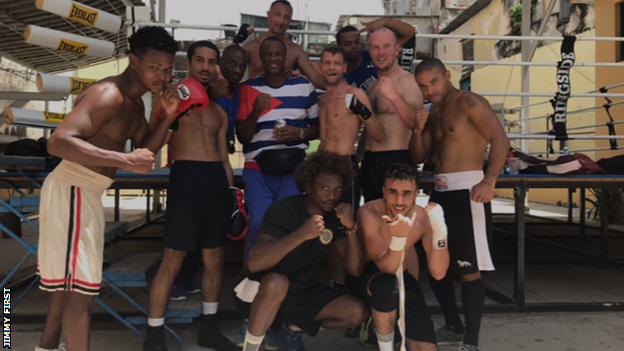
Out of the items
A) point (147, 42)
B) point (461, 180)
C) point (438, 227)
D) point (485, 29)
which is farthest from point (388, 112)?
point (485, 29)

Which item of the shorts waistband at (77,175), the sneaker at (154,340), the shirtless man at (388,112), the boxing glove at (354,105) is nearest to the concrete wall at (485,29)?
the shirtless man at (388,112)

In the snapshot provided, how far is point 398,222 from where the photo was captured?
83.3 inches

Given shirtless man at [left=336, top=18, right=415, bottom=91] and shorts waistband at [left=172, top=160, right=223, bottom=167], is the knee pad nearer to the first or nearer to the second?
shorts waistband at [left=172, top=160, right=223, bottom=167]

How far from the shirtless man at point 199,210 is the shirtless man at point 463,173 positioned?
1289 millimetres

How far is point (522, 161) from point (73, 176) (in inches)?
124

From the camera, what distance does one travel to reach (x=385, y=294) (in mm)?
2246

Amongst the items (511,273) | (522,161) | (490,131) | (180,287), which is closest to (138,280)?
(180,287)

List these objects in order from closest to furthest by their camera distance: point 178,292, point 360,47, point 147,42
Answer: point 147,42 → point 178,292 → point 360,47

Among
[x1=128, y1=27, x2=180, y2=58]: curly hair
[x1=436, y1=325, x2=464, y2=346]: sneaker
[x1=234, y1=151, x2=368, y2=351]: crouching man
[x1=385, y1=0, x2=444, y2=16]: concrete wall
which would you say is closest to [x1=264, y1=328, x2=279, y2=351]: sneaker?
[x1=234, y1=151, x2=368, y2=351]: crouching man

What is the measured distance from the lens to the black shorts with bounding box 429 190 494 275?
2.63m

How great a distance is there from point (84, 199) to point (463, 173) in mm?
2111

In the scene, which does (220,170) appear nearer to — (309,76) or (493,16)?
(309,76)

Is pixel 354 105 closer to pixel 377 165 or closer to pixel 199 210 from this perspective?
pixel 377 165

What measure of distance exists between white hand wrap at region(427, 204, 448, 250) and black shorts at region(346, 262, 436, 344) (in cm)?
31
